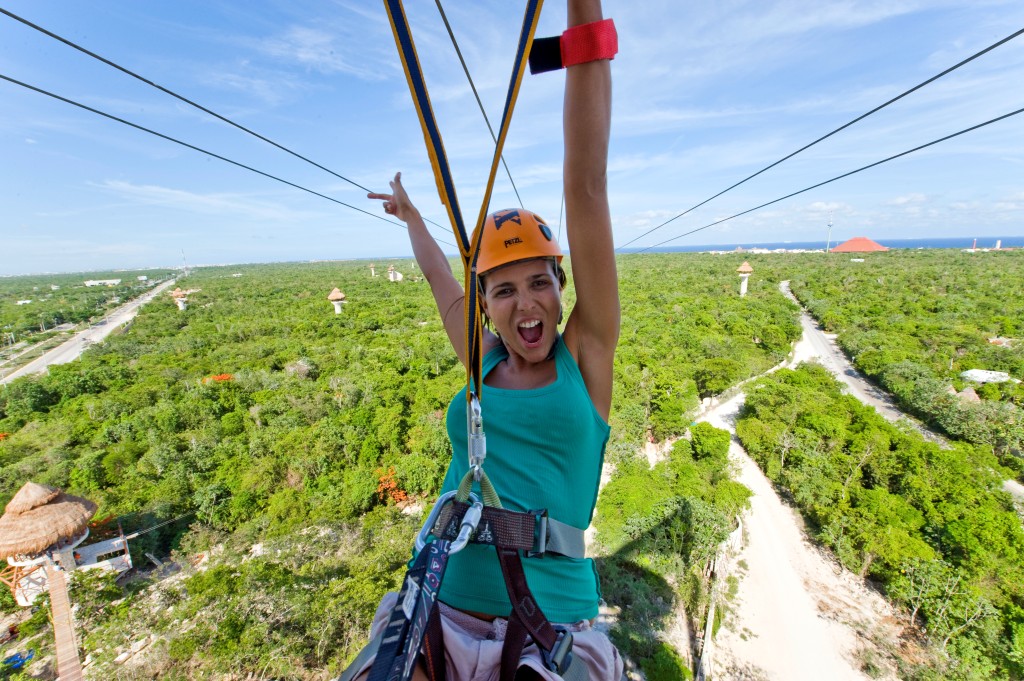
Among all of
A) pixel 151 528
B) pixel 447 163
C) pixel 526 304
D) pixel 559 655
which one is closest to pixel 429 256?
pixel 526 304

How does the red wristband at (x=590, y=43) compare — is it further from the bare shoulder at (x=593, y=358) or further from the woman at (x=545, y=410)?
the bare shoulder at (x=593, y=358)

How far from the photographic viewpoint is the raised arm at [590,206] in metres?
1.26

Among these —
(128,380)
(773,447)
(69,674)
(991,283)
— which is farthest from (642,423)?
(991,283)

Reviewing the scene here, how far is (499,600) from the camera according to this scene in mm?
1507

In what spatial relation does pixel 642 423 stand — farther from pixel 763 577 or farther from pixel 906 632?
pixel 906 632

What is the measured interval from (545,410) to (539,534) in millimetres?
405

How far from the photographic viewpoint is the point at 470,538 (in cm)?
140

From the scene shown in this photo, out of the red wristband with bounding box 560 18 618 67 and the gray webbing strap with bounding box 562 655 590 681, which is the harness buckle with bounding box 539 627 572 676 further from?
the red wristband with bounding box 560 18 618 67

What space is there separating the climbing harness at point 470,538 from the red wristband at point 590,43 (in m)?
0.17

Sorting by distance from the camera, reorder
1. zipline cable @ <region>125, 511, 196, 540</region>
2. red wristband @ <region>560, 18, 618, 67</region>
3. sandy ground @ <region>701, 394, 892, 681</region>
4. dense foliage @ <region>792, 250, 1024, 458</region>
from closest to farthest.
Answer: red wristband @ <region>560, 18, 618, 67</region>
sandy ground @ <region>701, 394, 892, 681</region>
zipline cable @ <region>125, 511, 196, 540</region>
dense foliage @ <region>792, 250, 1024, 458</region>

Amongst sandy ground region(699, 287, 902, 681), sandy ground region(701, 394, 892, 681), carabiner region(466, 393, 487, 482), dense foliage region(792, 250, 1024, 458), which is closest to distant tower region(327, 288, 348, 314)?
sandy ground region(699, 287, 902, 681)

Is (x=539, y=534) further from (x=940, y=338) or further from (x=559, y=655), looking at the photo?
(x=940, y=338)

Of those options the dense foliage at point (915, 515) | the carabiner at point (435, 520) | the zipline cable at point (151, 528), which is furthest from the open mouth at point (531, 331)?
the zipline cable at point (151, 528)

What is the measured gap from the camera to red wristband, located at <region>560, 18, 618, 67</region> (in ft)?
4.01
